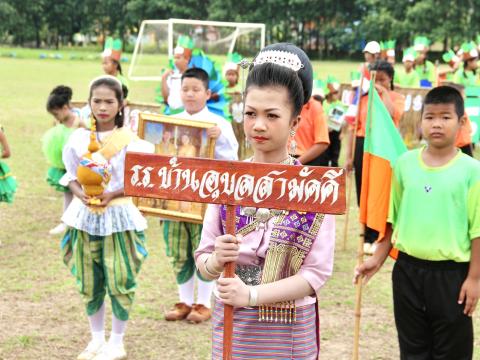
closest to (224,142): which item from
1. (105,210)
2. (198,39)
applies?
Answer: (105,210)

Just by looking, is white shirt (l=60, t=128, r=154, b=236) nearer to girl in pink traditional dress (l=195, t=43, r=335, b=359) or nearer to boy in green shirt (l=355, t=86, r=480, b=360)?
boy in green shirt (l=355, t=86, r=480, b=360)

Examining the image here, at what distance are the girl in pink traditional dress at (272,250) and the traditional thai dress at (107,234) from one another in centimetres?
184

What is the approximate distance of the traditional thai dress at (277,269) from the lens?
8.08 feet

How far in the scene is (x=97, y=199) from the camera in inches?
169

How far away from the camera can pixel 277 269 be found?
8.11 feet

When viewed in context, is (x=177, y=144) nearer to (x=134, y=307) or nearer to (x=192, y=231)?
(x=192, y=231)

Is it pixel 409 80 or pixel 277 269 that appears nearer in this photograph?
pixel 277 269

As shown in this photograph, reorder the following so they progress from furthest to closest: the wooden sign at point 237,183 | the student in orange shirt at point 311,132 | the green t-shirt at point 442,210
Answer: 1. the student in orange shirt at point 311,132
2. the green t-shirt at point 442,210
3. the wooden sign at point 237,183

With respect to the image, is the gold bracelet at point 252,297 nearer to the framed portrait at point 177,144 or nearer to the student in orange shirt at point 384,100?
the framed portrait at point 177,144

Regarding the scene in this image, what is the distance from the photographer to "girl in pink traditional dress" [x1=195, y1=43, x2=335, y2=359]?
2.38 metres

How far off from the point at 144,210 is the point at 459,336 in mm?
2283

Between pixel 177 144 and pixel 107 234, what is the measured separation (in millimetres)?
903

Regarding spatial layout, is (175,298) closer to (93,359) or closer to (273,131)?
(93,359)

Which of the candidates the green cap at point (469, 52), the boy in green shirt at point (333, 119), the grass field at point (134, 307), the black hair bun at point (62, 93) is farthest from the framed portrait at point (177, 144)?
the green cap at point (469, 52)
